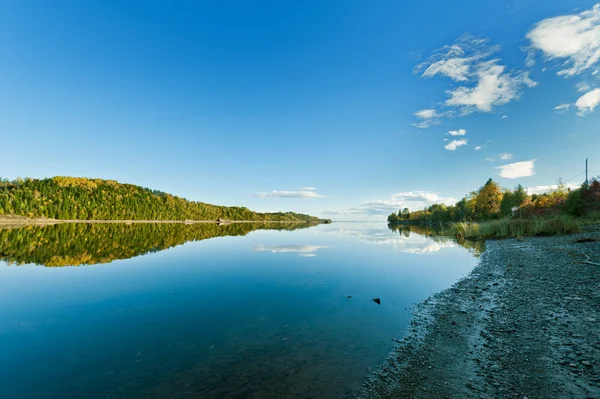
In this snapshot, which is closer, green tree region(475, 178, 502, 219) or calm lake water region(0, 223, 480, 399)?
calm lake water region(0, 223, 480, 399)

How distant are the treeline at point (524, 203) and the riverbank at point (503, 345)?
45.1 m

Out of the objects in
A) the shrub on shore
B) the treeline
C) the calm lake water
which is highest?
the treeline

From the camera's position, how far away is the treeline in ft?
155

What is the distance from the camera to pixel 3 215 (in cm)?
11469

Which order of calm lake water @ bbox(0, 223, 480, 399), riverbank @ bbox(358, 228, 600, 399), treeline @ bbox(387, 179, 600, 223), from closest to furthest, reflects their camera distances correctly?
riverbank @ bbox(358, 228, 600, 399), calm lake water @ bbox(0, 223, 480, 399), treeline @ bbox(387, 179, 600, 223)

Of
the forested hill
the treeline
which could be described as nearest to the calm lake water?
the treeline

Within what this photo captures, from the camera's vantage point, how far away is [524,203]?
80.6 meters

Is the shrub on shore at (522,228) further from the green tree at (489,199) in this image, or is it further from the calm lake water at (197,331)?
the green tree at (489,199)

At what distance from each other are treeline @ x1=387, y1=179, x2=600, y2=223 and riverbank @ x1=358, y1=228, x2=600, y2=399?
45110 mm

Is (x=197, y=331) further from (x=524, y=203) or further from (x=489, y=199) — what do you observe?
(x=489, y=199)

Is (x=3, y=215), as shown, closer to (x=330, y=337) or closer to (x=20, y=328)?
(x=20, y=328)

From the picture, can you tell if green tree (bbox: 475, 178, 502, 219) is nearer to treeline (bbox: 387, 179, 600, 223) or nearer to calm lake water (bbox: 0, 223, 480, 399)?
treeline (bbox: 387, 179, 600, 223)

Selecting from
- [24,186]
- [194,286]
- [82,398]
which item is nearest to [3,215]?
[24,186]

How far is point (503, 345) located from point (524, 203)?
9686 cm
